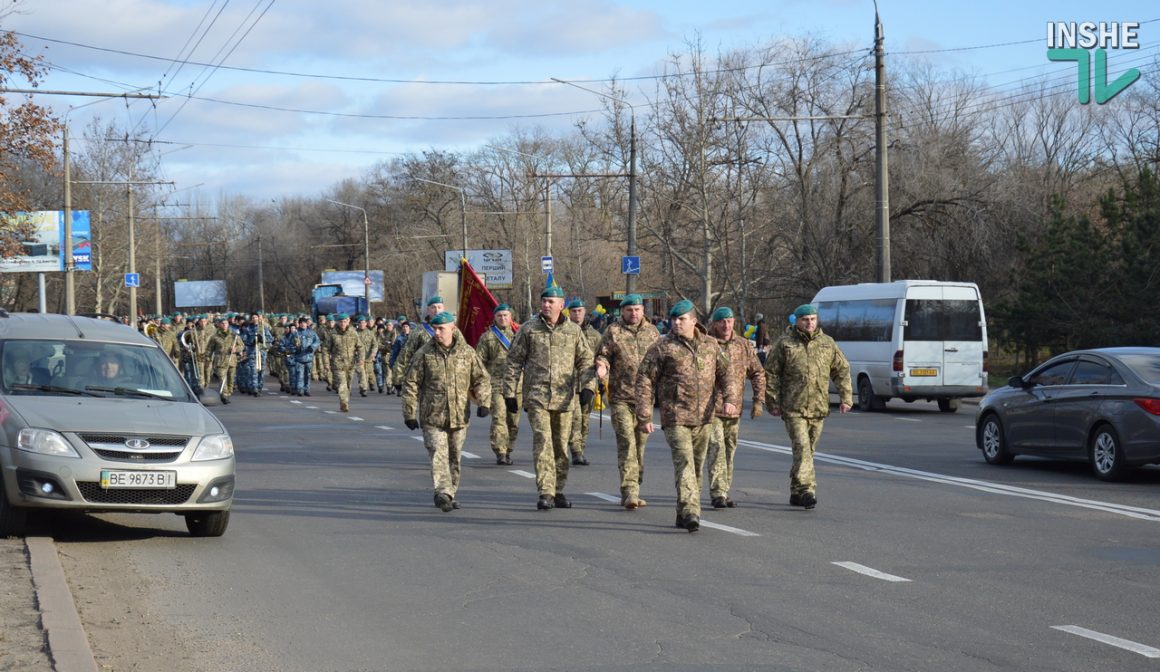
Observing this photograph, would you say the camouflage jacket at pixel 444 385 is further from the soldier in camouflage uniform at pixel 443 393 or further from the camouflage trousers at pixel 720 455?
the camouflage trousers at pixel 720 455

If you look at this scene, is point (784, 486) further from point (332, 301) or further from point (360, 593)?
point (332, 301)

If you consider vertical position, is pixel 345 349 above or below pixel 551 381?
below

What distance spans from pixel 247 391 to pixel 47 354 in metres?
25.0

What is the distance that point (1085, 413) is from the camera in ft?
49.6

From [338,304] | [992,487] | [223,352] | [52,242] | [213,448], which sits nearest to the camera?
[213,448]

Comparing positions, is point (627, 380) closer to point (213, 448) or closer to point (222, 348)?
point (213, 448)

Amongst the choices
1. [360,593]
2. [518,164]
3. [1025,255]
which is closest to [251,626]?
[360,593]

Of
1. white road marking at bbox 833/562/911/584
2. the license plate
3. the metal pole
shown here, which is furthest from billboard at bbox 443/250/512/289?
white road marking at bbox 833/562/911/584

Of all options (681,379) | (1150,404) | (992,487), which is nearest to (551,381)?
(681,379)

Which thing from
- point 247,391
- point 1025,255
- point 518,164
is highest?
point 518,164

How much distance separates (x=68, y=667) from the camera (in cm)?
618

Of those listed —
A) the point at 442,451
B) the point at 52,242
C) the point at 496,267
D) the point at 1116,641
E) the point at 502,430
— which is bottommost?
the point at 1116,641

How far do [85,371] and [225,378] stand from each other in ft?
66.3

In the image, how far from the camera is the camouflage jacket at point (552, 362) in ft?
40.4
